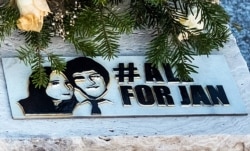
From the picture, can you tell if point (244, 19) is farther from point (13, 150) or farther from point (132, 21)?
point (13, 150)

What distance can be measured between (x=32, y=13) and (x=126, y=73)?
23 cm

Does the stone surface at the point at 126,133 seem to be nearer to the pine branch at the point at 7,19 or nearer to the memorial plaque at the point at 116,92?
the memorial plaque at the point at 116,92

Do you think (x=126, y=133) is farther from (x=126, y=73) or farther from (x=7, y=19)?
(x=7, y=19)

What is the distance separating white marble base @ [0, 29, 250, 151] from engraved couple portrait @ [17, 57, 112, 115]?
24 mm

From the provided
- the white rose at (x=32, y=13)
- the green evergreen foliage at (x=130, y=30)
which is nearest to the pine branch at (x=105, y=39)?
the green evergreen foliage at (x=130, y=30)

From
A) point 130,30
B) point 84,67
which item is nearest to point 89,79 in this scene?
point 84,67

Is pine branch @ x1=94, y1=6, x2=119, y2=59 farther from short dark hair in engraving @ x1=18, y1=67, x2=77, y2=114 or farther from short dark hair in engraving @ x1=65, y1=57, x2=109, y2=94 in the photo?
short dark hair in engraving @ x1=18, y1=67, x2=77, y2=114

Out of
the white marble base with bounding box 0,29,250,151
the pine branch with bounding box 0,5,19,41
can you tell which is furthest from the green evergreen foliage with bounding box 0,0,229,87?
the white marble base with bounding box 0,29,250,151

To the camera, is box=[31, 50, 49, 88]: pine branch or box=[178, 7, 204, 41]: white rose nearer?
box=[31, 50, 49, 88]: pine branch

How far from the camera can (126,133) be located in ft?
4.71

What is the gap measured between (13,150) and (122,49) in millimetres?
343

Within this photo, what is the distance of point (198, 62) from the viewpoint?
159 cm

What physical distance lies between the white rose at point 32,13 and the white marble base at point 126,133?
0.46 ft

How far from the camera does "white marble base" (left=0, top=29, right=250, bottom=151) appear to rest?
1.42 metres
